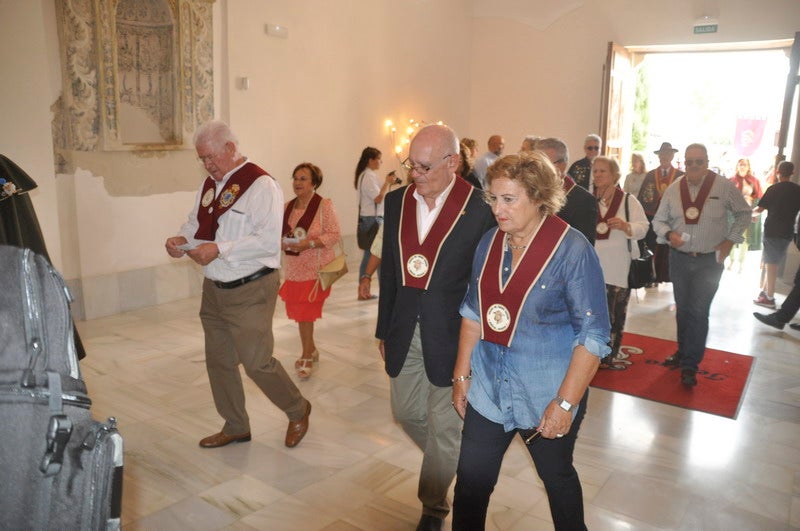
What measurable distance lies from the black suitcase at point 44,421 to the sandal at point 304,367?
13.0 ft

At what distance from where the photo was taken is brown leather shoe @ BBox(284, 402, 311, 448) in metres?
3.94

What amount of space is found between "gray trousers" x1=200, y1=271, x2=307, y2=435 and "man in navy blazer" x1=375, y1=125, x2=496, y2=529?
0.99 m

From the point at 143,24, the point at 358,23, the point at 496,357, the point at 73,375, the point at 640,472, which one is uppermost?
the point at 358,23

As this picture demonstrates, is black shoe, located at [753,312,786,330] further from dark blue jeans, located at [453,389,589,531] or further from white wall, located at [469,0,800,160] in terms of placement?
dark blue jeans, located at [453,389,589,531]

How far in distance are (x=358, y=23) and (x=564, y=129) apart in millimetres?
4410

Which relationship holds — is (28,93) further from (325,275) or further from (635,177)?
(635,177)

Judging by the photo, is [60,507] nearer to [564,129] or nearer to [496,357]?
[496,357]

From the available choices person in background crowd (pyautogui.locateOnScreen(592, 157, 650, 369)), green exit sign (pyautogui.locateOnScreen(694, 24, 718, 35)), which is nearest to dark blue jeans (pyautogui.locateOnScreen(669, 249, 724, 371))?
person in background crowd (pyautogui.locateOnScreen(592, 157, 650, 369))

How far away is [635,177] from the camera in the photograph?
9.43m

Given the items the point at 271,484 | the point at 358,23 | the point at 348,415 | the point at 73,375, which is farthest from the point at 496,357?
the point at 358,23

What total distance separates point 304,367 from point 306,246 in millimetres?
987

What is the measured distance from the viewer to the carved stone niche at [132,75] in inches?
246

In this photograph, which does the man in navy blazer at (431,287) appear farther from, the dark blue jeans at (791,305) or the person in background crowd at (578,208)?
the dark blue jeans at (791,305)

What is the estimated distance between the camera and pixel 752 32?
10.3 m
